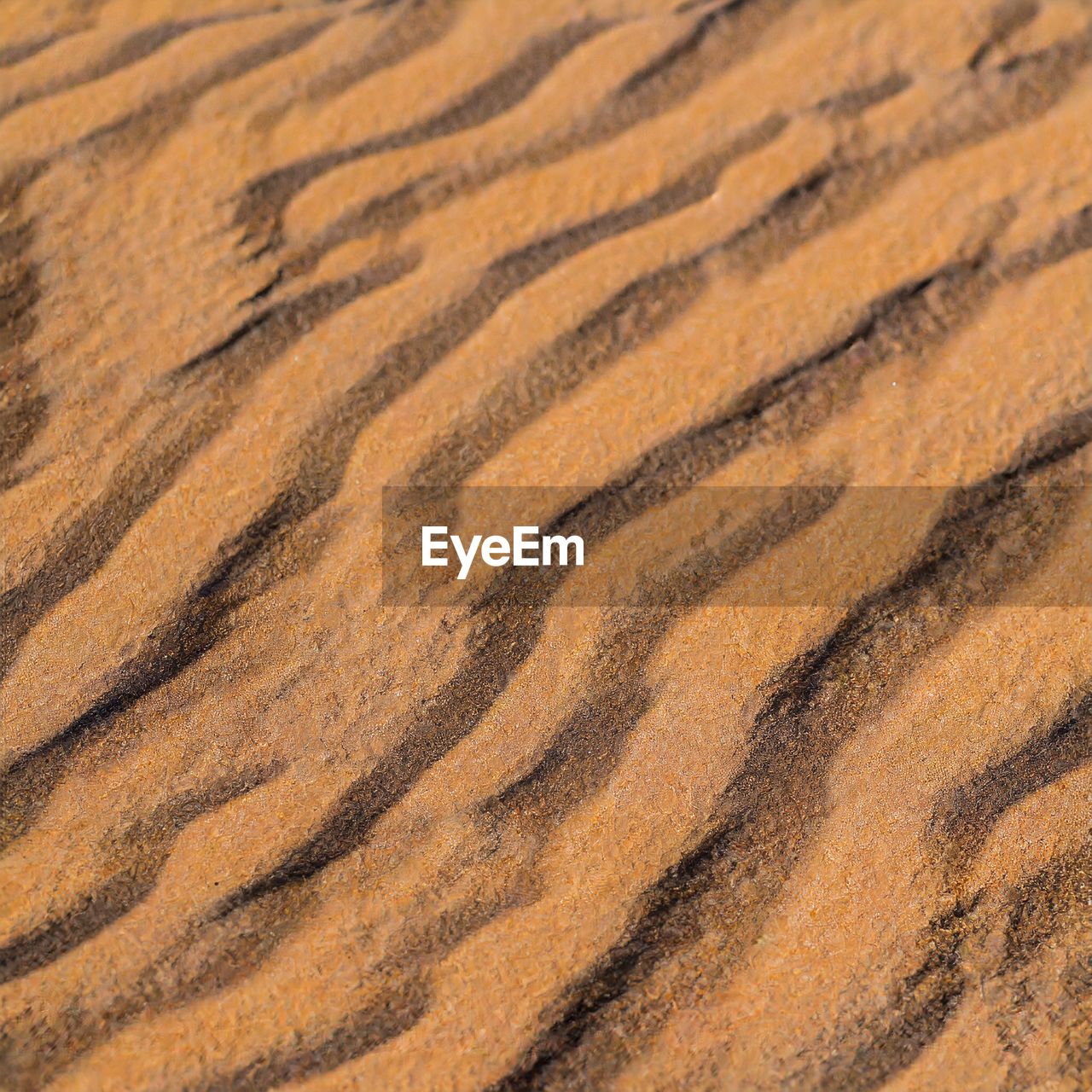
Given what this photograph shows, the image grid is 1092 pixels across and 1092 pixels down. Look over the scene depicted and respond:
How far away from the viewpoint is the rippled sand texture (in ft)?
4.40

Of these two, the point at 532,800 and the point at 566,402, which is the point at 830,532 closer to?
the point at 566,402

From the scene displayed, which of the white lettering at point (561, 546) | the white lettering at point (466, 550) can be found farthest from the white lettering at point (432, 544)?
the white lettering at point (561, 546)

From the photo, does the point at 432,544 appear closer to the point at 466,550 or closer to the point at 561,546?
the point at 466,550

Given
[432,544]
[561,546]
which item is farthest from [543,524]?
[432,544]

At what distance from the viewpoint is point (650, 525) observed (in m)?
1.49

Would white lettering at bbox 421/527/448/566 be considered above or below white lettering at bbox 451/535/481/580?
above

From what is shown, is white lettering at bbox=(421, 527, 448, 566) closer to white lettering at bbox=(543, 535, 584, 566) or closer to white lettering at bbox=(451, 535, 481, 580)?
white lettering at bbox=(451, 535, 481, 580)

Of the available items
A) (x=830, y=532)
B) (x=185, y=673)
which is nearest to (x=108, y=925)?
(x=185, y=673)

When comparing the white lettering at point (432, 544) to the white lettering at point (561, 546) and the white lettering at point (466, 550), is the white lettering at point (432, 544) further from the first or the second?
the white lettering at point (561, 546)

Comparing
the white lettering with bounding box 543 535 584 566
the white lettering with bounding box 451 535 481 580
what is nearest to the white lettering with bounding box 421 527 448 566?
the white lettering with bounding box 451 535 481 580

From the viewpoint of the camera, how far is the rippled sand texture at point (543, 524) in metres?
1.34

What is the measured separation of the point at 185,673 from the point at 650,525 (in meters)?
0.67

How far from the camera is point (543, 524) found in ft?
4.90

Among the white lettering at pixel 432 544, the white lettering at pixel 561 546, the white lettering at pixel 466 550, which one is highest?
the white lettering at pixel 432 544
